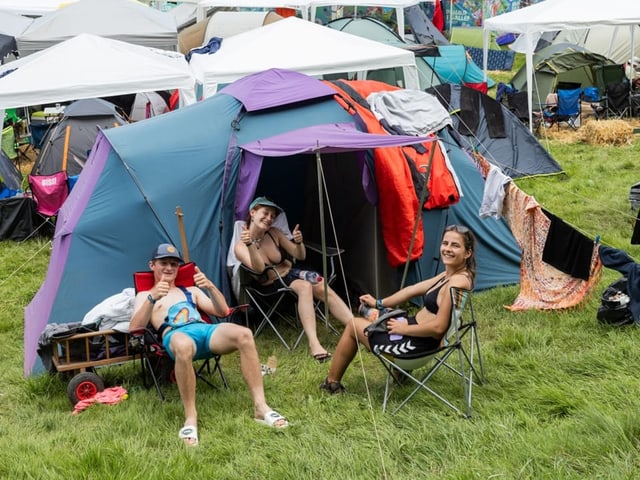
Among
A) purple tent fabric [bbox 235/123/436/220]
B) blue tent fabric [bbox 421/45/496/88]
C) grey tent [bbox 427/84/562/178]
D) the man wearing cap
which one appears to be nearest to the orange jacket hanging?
purple tent fabric [bbox 235/123/436/220]

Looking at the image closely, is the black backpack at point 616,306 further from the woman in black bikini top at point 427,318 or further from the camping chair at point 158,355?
the camping chair at point 158,355

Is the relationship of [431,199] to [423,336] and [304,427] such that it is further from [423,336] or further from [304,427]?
[304,427]

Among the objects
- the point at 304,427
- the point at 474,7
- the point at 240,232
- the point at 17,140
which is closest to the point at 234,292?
the point at 240,232

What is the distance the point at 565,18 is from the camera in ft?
43.2

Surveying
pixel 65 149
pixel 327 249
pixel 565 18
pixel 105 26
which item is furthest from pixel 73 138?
pixel 565 18

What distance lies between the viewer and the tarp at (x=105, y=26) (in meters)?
13.4

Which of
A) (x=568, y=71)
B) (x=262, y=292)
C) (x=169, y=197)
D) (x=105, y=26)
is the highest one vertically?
(x=169, y=197)

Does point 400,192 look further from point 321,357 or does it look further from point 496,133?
point 496,133

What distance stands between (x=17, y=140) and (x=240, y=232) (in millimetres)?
8108

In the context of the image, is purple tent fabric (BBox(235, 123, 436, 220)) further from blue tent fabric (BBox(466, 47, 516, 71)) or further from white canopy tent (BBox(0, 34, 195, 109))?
blue tent fabric (BBox(466, 47, 516, 71))

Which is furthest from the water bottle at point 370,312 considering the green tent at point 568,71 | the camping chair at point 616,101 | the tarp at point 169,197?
the green tent at point 568,71

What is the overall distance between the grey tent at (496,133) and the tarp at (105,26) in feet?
16.9

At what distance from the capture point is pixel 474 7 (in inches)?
923

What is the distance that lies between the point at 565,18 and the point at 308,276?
8.72 meters
